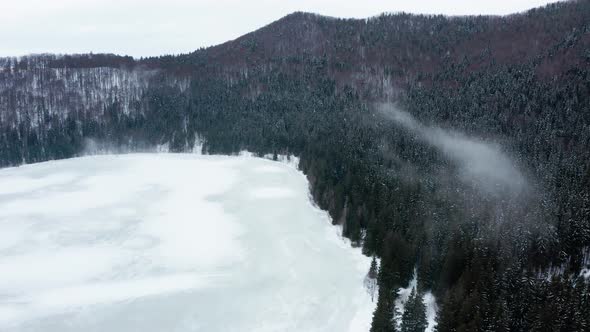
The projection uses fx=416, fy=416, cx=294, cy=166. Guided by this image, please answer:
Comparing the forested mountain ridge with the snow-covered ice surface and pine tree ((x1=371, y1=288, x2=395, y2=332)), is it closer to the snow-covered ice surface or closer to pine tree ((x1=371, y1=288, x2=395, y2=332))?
pine tree ((x1=371, y1=288, x2=395, y2=332))

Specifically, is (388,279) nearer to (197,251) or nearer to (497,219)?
(497,219)

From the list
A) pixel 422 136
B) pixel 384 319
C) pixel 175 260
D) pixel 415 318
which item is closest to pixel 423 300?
pixel 415 318

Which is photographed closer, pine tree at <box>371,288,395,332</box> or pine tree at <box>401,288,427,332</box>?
pine tree at <box>401,288,427,332</box>

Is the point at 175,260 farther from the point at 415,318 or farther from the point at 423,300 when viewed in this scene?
the point at 415,318

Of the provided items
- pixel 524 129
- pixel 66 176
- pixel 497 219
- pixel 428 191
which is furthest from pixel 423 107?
pixel 66 176

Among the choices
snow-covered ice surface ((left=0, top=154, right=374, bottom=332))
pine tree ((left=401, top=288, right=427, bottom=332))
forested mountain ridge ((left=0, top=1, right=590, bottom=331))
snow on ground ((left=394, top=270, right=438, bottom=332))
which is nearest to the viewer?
pine tree ((left=401, top=288, right=427, bottom=332))

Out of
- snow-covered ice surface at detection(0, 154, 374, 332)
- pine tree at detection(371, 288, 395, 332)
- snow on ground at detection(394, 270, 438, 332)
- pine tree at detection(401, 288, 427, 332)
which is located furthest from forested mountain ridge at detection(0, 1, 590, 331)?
snow-covered ice surface at detection(0, 154, 374, 332)

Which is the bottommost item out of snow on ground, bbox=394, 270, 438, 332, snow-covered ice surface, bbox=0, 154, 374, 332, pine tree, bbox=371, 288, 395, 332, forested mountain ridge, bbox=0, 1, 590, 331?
snow-covered ice surface, bbox=0, 154, 374, 332

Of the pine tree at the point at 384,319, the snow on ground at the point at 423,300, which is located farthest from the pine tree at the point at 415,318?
the snow on ground at the point at 423,300
